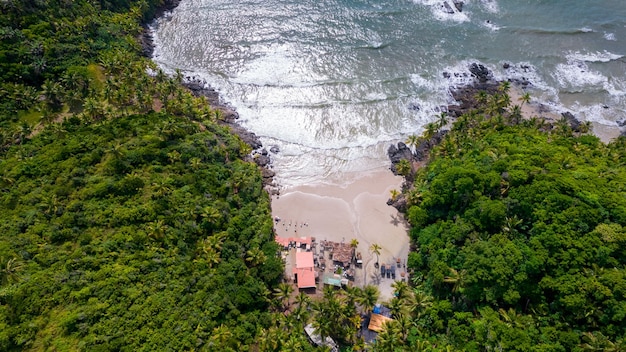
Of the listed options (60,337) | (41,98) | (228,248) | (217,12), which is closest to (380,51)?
(217,12)

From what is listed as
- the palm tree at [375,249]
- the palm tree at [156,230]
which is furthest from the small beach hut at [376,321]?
the palm tree at [156,230]

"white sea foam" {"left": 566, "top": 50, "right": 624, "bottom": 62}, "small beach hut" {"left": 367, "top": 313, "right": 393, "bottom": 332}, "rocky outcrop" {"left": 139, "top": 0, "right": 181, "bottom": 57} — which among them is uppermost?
"rocky outcrop" {"left": 139, "top": 0, "right": 181, "bottom": 57}

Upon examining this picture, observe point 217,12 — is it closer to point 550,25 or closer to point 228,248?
point 228,248

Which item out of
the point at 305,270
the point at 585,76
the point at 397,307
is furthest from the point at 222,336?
the point at 585,76

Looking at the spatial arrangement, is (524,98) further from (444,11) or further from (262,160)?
(262,160)

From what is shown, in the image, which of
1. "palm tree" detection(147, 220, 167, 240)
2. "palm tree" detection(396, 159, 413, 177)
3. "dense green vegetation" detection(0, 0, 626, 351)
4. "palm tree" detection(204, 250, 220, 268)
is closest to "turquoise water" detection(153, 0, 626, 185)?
"palm tree" detection(396, 159, 413, 177)

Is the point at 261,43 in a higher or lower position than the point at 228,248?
higher

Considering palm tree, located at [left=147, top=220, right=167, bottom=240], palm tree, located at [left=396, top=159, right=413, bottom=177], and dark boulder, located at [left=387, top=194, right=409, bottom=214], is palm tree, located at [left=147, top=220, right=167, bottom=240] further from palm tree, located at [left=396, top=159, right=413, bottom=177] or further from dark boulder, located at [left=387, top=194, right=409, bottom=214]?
palm tree, located at [left=396, top=159, right=413, bottom=177]
